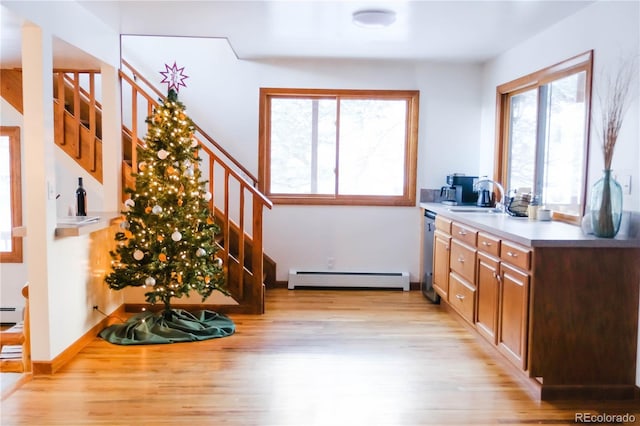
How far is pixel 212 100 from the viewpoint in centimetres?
552

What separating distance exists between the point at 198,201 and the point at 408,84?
279 centimetres

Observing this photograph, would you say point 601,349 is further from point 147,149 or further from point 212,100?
point 212,100

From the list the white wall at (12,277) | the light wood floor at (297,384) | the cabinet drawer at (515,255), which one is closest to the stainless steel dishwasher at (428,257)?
the light wood floor at (297,384)

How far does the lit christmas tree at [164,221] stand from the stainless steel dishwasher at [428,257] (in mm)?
2332

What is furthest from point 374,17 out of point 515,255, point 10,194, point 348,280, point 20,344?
point 10,194

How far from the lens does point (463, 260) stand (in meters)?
4.11

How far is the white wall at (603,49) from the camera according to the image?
2951mm

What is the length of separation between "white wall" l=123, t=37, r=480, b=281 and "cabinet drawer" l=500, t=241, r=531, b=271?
2460 millimetres

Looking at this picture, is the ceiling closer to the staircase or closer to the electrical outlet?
the staircase

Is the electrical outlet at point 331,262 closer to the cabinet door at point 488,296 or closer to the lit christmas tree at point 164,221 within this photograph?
the lit christmas tree at point 164,221

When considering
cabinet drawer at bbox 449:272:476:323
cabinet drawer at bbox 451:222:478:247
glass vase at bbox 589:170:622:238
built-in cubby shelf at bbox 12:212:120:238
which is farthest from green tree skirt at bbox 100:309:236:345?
glass vase at bbox 589:170:622:238

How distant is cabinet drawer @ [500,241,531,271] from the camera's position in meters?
2.92

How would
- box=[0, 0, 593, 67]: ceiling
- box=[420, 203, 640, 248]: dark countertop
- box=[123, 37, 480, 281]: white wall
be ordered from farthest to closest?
box=[123, 37, 480, 281]: white wall
box=[0, 0, 593, 67]: ceiling
box=[420, 203, 640, 248]: dark countertop

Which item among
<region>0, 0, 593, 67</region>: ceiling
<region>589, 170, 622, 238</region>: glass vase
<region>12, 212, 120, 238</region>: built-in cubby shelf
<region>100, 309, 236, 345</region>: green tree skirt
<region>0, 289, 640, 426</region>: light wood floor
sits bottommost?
<region>0, 289, 640, 426</region>: light wood floor
